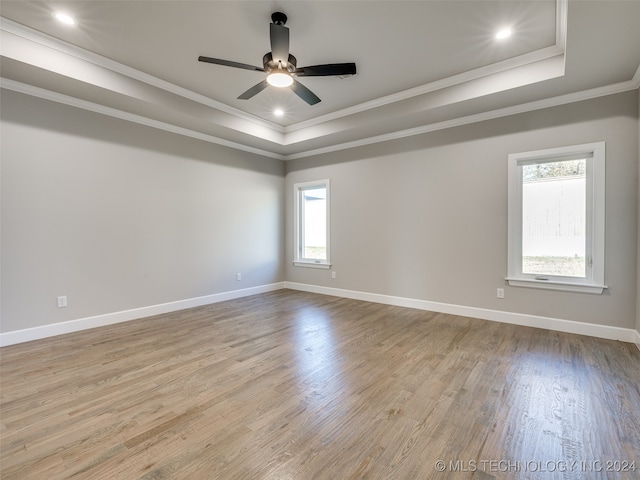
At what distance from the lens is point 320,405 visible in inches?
79.4

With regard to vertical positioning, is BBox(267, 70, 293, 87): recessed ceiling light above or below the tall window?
above

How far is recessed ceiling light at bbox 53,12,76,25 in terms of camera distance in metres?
2.54

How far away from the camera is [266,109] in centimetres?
446

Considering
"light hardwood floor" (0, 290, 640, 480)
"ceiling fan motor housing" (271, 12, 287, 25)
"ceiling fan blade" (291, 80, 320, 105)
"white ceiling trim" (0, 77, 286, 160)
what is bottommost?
"light hardwood floor" (0, 290, 640, 480)

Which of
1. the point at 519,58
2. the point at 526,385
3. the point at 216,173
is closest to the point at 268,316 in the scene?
the point at 216,173

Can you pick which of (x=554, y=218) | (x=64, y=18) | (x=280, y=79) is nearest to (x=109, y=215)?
(x=64, y=18)

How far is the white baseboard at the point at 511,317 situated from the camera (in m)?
3.20

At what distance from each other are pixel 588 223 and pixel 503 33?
2286 mm

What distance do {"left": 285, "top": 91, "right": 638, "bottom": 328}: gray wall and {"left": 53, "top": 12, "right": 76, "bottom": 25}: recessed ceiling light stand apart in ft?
12.5

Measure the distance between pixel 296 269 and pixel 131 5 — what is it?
4.61 metres

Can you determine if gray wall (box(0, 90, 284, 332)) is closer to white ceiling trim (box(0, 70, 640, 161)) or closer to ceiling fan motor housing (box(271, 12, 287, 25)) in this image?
white ceiling trim (box(0, 70, 640, 161))

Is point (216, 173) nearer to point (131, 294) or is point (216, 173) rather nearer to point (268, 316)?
point (131, 294)

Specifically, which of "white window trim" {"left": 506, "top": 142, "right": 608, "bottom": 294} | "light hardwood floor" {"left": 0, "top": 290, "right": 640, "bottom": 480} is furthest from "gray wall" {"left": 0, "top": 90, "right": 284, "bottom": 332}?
"white window trim" {"left": 506, "top": 142, "right": 608, "bottom": 294}

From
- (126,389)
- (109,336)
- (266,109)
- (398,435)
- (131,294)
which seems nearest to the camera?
(398,435)
